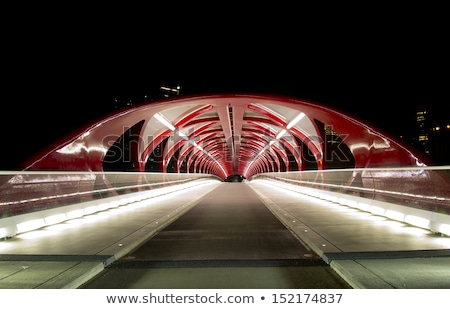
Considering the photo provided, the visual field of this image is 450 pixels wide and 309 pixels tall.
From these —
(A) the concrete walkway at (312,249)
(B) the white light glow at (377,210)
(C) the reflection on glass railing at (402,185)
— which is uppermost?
(C) the reflection on glass railing at (402,185)

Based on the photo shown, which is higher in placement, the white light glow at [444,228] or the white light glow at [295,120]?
the white light glow at [295,120]

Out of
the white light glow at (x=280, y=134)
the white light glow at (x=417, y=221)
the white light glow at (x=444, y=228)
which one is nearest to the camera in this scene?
the white light glow at (x=444, y=228)

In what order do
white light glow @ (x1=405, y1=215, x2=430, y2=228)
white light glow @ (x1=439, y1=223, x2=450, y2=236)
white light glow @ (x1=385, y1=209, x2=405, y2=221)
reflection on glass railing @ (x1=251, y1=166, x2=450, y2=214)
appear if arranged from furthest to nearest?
white light glow @ (x1=385, y1=209, x2=405, y2=221), white light glow @ (x1=405, y1=215, x2=430, y2=228), reflection on glass railing @ (x1=251, y1=166, x2=450, y2=214), white light glow @ (x1=439, y1=223, x2=450, y2=236)

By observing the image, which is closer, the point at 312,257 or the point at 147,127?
the point at 312,257

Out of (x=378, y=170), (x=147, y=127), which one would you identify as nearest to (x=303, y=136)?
(x=147, y=127)

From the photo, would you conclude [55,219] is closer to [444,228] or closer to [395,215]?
[395,215]

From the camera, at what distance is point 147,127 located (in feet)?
90.6

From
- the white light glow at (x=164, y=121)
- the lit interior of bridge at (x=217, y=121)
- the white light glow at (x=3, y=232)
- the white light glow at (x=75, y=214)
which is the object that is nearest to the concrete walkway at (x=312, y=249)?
the white light glow at (x=3, y=232)

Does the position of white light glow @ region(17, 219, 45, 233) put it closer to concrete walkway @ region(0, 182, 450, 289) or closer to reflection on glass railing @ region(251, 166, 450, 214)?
concrete walkway @ region(0, 182, 450, 289)

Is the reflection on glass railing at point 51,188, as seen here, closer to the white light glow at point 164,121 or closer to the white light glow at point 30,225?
the white light glow at point 30,225

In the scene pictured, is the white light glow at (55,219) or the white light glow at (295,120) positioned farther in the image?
the white light glow at (295,120)

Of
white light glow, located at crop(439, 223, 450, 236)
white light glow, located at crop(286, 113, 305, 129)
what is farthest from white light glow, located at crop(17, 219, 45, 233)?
white light glow, located at crop(286, 113, 305, 129)
